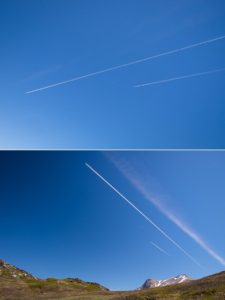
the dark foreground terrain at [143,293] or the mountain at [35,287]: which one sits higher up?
the mountain at [35,287]

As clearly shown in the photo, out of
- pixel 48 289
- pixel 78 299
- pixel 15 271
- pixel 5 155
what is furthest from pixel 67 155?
pixel 15 271

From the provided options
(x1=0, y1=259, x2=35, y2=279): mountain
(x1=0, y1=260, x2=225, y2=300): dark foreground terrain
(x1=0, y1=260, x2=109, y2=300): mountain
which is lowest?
(x1=0, y1=260, x2=225, y2=300): dark foreground terrain

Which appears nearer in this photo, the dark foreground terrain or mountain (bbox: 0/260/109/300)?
the dark foreground terrain

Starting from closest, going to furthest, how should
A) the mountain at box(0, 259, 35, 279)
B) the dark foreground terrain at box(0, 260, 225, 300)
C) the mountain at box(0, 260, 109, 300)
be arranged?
the dark foreground terrain at box(0, 260, 225, 300), the mountain at box(0, 260, 109, 300), the mountain at box(0, 259, 35, 279)

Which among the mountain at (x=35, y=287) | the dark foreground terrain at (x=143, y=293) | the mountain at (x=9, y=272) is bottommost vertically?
the dark foreground terrain at (x=143, y=293)

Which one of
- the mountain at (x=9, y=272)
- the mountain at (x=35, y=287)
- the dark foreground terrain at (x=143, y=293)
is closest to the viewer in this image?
the dark foreground terrain at (x=143, y=293)

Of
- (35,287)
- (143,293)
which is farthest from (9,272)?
(143,293)

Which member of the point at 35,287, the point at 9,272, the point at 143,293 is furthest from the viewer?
the point at 9,272

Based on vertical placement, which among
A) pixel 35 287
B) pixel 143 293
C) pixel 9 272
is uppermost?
pixel 9 272

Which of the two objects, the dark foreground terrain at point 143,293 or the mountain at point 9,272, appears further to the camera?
the mountain at point 9,272

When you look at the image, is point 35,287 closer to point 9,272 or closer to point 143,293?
point 143,293

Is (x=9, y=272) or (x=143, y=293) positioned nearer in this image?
(x=143, y=293)

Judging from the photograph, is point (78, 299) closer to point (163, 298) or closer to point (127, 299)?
Result: point (127, 299)
